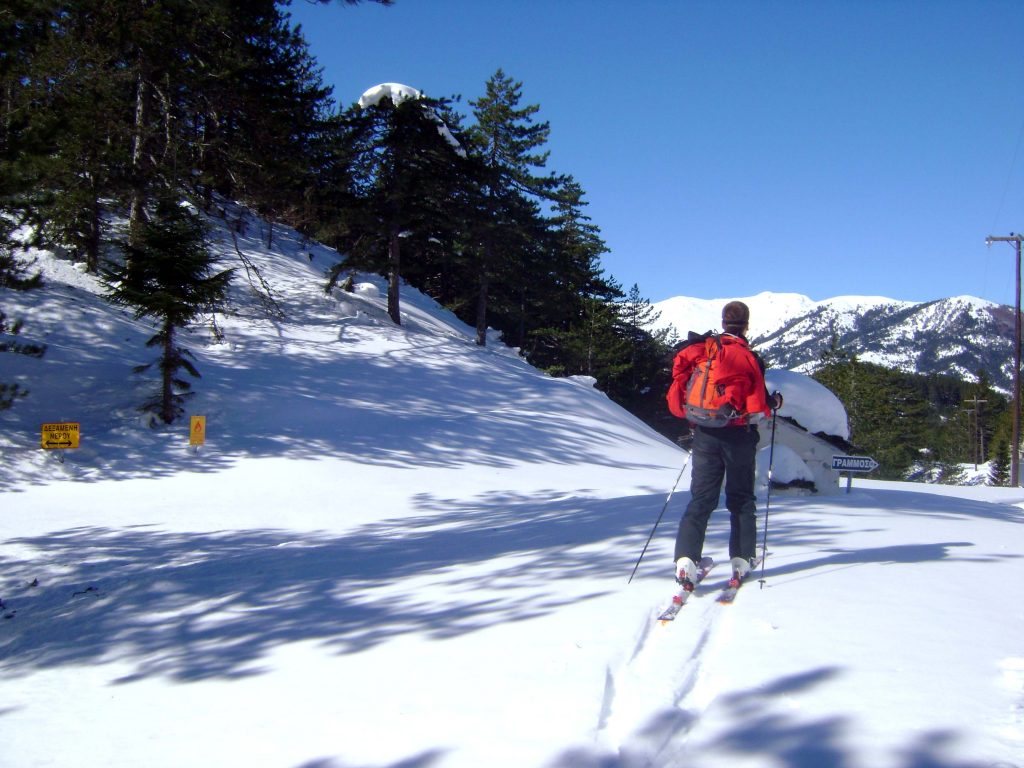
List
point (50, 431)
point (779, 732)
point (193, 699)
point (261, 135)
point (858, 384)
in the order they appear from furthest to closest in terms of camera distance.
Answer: point (858, 384)
point (261, 135)
point (50, 431)
point (193, 699)
point (779, 732)

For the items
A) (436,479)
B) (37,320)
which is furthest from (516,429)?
(37,320)

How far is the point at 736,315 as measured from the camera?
4.79 meters

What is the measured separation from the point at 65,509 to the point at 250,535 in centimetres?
309

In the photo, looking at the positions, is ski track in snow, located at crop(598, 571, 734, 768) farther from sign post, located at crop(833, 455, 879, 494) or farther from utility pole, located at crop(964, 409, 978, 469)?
utility pole, located at crop(964, 409, 978, 469)

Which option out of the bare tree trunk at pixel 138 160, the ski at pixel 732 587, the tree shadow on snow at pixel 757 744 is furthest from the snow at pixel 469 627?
the bare tree trunk at pixel 138 160

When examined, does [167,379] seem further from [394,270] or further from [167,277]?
[394,270]

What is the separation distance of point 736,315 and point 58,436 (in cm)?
1090

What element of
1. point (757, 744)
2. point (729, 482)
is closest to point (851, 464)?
point (729, 482)

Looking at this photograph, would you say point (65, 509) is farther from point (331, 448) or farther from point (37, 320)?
point (37, 320)

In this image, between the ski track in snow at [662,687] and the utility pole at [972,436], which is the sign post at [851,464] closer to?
the ski track in snow at [662,687]

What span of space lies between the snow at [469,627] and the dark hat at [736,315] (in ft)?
5.37

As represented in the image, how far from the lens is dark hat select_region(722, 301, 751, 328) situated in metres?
4.77

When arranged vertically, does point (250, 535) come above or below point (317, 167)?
below

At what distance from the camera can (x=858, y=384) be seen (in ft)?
165
